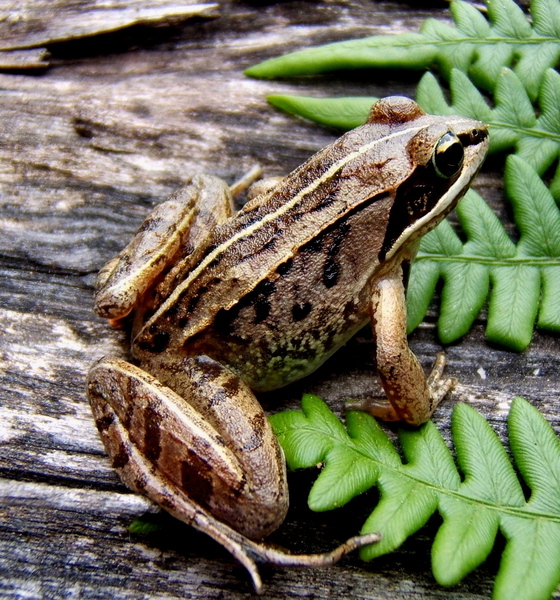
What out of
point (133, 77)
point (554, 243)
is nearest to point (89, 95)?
point (133, 77)

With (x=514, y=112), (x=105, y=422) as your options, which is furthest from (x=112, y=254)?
(x=514, y=112)

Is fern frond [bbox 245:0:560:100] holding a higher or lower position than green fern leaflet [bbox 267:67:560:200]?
higher

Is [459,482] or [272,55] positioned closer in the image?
[459,482]

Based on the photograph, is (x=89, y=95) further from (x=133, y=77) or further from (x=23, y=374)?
(x=23, y=374)

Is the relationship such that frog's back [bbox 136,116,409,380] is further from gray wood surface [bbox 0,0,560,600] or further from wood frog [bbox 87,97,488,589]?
gray wood surface [bbox 0,0,560,600]

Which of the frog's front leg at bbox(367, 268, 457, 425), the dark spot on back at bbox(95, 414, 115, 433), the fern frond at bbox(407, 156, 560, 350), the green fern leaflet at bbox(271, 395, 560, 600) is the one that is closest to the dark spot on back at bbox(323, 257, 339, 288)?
the frog's front leg at bbox(367, 268, 457, 425)

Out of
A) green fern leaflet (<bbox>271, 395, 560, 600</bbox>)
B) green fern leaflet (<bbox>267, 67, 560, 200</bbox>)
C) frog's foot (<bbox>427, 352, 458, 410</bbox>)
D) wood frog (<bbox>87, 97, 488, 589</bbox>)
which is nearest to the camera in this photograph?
green fern leaflet (<bbox>271, 395, 560, 600</bbox>)

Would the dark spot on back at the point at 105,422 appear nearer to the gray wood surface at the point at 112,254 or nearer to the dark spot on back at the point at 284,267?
the gray wood surface at the point at 112,254
